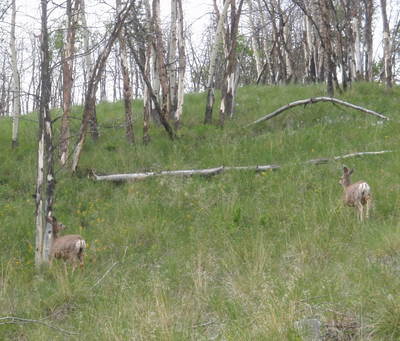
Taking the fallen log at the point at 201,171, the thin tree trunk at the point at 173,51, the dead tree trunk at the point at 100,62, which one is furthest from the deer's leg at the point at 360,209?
the thin tree trunk at the point at 173,51

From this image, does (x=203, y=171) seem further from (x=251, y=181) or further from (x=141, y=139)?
(x=141, y=139)

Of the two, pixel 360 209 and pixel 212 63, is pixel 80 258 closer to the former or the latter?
pixel 360 209

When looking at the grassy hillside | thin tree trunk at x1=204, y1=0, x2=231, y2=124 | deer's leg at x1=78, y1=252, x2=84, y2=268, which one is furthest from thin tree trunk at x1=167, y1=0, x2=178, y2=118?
deer's leg at x1=78, y1=252, x2=84, y2=268

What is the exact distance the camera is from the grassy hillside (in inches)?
179

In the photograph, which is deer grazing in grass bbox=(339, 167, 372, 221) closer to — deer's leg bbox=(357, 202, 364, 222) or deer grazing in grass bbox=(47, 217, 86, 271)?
deer's leg bbox=(357, 202, 364, 222)

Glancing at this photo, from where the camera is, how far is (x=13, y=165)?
1267 cm

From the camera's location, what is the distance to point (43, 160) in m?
7.60

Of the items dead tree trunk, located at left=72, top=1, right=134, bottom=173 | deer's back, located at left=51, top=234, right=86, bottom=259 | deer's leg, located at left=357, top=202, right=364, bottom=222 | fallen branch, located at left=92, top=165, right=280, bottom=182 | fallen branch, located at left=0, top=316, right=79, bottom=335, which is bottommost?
fallen branch, located at left=0, top=316, right=79, bottom=335

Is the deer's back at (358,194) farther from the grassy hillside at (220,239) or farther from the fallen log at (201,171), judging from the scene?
the fallen log at (201,171)

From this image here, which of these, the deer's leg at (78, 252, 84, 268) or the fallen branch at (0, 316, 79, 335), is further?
the deer's leg at (78, 252, 84, 268)

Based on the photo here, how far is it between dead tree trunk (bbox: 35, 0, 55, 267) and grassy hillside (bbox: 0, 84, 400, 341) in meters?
0.38

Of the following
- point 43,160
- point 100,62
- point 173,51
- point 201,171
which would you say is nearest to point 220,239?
point 43,160

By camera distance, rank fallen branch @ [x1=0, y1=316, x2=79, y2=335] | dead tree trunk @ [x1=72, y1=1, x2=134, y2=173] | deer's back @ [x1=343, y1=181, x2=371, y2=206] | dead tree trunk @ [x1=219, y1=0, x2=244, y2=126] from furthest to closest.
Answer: dead tree trunk @ [x1=219, y1=0, x2=244, y2=126] < dead tree trunk @ [x1=72, y1=1, x2=134, y2=173] < deer's back @ [x1=343, y1=181, x2=371, y2=206] < fallen branch @ [x1=0, y1=316, x2=79, y2=335]

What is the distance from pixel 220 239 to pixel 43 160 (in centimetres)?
289
